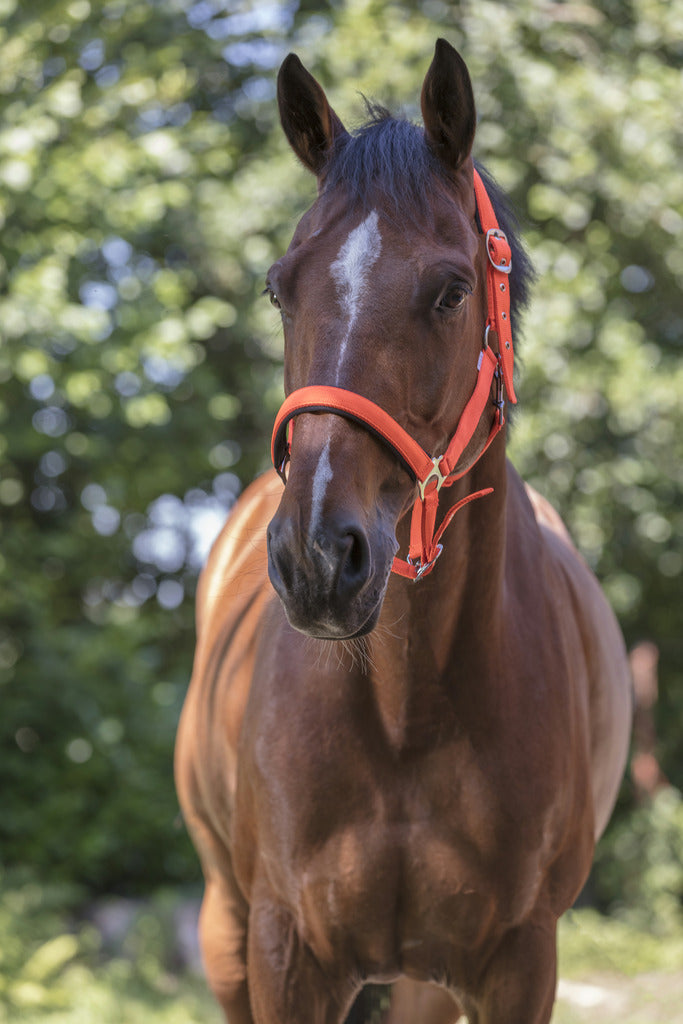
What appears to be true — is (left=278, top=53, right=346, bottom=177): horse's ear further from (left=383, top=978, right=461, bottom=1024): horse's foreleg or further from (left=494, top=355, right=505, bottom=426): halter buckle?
(left=383, top=978, right=461, bottom=1024): horse's foreleg

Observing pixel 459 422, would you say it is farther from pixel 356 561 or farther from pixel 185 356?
pixel 185 356

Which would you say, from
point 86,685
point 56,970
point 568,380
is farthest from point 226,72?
point 56,970

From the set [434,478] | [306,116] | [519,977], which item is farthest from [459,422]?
[519,977]

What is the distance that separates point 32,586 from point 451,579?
4773 mm

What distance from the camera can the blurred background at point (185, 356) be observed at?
17.2ft

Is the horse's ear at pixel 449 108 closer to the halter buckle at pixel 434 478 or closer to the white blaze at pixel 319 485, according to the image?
the halter buckle at pixel 434 478

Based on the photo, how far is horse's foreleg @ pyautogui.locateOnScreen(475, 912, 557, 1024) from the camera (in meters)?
2.14

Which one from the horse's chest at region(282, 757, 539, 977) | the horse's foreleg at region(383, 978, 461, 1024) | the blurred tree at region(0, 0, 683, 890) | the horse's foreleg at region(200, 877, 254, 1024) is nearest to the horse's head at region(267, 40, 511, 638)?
the horse's chest at region(282, 757, 539, 977)

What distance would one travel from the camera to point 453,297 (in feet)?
5.61

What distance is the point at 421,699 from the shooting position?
6.76 feet

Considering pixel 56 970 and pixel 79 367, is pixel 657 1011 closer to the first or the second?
pixel 56 970

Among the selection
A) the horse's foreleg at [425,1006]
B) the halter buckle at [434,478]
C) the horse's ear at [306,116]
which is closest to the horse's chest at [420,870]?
the halter buckle at [434,478]

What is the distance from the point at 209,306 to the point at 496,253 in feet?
12.2

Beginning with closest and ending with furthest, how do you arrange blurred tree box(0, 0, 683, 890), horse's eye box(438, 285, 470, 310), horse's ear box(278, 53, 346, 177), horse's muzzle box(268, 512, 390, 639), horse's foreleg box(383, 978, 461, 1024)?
horse's muzzle box(268, 512, 390, 639) < horse's eye box(438, 285, 470, 310) < horse's ear box(278, 53, 346, 177) < horse's foreleg box(383, 978, 461, 1024) < blurred tree box(0, 0, 683, 890)
